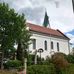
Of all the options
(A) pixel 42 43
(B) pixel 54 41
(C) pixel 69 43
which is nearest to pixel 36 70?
(A) pixel 42 43

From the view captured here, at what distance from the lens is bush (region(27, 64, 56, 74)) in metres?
32.3

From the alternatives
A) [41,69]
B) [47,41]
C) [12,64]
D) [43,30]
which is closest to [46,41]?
[47,41]

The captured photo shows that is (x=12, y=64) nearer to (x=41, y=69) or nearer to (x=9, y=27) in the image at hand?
(x=9, y=27)

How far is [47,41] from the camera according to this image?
5869 cm

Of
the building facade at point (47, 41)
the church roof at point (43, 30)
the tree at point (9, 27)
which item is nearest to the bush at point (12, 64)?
the tree at point (9, 27)

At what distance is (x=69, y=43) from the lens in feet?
223

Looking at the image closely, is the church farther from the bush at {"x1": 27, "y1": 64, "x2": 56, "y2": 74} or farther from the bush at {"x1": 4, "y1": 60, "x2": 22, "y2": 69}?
the bush at {"x1": 27, "y1": 64, "x2": 56, "y2": 74}

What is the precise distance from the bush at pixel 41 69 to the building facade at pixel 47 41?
1621cm

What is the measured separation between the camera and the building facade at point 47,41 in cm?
5447

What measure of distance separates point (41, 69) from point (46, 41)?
81.2 feet

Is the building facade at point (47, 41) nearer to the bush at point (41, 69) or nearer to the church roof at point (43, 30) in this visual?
the church roof at point (43, 30)

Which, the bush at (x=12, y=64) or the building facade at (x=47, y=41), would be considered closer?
the bush at (x=12, y=64)

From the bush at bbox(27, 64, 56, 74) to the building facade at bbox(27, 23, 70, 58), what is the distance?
16.2 meters

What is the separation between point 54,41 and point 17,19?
79.0 ft
